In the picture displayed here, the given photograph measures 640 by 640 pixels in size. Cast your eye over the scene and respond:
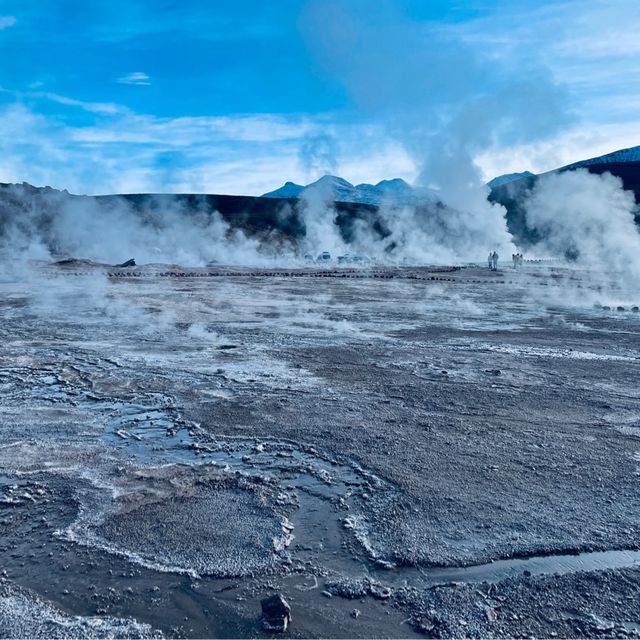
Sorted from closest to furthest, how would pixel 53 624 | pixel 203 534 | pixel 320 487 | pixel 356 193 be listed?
pixel 53 624
pixel 203 534
pixel 320 487
pixel 356 193

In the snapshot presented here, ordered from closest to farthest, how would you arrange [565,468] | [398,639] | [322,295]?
[398,639] < [565,468] < [322,295]

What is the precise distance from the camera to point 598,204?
40.9 meters

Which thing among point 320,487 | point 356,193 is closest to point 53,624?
point 320,487

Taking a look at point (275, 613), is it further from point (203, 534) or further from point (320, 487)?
point (320, 487)

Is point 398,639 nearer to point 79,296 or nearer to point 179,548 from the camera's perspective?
point 179,548

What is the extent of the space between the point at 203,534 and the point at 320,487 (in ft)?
4.06

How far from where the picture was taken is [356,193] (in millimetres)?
152250

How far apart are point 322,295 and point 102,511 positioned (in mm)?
18389

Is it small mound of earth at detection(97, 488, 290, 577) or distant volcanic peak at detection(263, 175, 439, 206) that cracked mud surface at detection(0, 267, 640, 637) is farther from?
distant volcanic peak at detection(263, 175, 439, 206)

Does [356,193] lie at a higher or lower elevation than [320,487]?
higher

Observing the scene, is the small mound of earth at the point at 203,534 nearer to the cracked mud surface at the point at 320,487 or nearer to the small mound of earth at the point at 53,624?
the cracked mud surface at the point at 320,487

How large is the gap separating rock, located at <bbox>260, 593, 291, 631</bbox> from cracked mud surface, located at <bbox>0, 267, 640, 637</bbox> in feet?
0.28

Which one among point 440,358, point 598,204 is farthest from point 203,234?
point 440,358

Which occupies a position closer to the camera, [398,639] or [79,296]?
[398,639]
